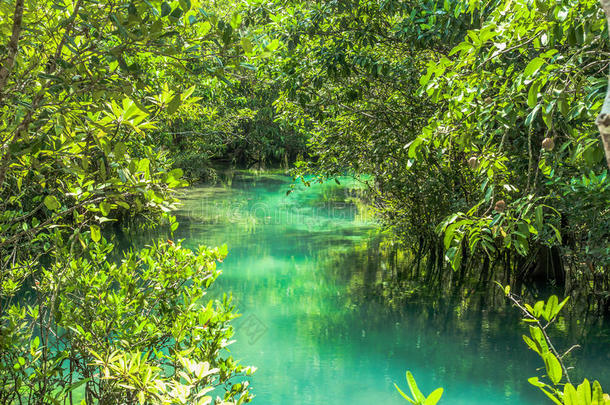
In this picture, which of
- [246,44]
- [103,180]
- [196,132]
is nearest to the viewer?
[246,44]

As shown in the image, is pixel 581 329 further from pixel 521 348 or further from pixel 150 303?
pixel 150 303

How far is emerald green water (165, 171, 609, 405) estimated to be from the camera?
491 centimetres

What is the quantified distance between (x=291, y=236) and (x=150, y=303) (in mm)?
7642

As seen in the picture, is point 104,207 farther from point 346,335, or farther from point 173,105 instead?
point 346,335

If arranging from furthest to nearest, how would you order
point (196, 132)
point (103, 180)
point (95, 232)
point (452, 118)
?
point (196, 132), point (452, 118), point (95, 232), point (103, 180)

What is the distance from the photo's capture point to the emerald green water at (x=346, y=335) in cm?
491

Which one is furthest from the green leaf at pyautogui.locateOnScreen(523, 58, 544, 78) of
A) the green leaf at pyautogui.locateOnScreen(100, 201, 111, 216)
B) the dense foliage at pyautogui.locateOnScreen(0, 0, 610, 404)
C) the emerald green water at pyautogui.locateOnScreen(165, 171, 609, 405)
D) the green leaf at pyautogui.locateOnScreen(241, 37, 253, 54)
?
the emerald green water at pyautogui.locateOnScreen(165, 171, 609, 405)

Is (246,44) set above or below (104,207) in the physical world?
above

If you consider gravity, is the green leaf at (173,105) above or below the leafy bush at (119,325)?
above

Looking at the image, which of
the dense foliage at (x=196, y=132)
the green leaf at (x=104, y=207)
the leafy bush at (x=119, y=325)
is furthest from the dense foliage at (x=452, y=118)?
the green leaf at (x=104, y=207)

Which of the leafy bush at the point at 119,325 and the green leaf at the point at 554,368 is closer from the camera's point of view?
the green leaf at the point at 554,368

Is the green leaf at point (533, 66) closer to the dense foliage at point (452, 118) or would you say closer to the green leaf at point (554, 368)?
the dense foliage at point (452, 118)

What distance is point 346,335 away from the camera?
6.07 m

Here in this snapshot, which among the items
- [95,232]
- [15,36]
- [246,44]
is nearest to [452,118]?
[246,44]
